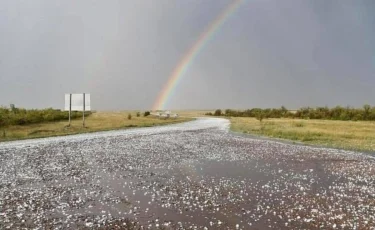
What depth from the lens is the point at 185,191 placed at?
49.9ft

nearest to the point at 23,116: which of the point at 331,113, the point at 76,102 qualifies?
the point at 76,102

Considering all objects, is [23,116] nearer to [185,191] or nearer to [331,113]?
[185,191]

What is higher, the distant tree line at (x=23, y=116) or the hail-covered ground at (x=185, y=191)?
the distant tree line at (x=23, y=116)

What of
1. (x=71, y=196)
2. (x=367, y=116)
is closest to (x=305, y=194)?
(x=71, y=196)

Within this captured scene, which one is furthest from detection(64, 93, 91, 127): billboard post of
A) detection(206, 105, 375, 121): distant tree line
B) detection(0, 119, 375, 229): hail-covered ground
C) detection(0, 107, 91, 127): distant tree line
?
detection(206, 105, 375, 121): distant tree line

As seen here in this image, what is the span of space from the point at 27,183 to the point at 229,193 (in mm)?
10148

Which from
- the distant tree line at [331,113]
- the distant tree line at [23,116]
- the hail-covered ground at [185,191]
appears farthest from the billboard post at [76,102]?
the distant tree line at [331,113]

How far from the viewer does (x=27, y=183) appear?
54.7 ft

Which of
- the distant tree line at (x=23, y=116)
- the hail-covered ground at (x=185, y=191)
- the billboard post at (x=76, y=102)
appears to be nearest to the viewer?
the hail-covered ground at (x=185, y=191)

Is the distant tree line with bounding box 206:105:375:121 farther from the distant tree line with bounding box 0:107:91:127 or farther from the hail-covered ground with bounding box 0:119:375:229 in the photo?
the hail-covered ground with bounding box 0:119:375:229

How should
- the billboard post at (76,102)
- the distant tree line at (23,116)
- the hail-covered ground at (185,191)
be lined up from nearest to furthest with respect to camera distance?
the hail-covered ground at (185,191) → the distant tree line at (23,116) → the billboard post at (76,102)

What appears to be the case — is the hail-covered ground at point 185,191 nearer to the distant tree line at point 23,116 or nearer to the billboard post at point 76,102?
the distant tree line at point 23,116

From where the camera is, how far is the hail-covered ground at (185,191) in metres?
11.1

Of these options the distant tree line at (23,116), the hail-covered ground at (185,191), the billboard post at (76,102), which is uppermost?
the billboard post at (76,102)
